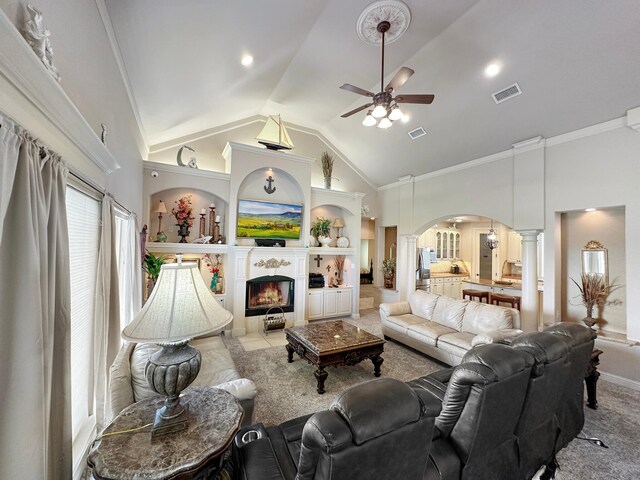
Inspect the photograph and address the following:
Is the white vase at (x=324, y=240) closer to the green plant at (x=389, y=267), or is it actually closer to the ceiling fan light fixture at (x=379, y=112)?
the green plant at (x=389, y=267)

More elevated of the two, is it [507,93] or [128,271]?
[507,93]

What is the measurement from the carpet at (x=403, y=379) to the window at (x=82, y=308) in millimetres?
1360

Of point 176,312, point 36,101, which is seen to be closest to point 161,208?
point 36,101

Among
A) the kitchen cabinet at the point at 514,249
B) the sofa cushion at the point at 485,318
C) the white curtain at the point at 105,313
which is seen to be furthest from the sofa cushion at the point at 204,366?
the kitchen cabinet at the point at 514,249

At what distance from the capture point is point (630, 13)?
2.61 meters

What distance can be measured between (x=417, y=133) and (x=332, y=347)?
4405 millimetres

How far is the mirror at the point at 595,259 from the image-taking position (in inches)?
158

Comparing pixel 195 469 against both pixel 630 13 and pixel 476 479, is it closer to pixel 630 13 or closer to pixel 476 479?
pixel 476 479

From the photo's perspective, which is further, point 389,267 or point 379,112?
point 389,267

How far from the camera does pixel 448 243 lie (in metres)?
8.77

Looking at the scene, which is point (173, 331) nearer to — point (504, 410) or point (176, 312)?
point (176, 312)

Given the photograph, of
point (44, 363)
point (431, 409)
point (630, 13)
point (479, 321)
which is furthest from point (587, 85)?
point (44, 363)

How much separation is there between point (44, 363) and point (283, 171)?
16.5 feet

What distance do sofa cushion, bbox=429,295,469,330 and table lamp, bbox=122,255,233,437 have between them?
3808 millimetres
